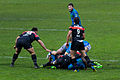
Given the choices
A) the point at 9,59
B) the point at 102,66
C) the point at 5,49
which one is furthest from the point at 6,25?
the point at 102,66

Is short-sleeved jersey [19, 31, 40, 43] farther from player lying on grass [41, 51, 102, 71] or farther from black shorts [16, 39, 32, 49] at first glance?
player lying on grass [41, 51, 102, 71]

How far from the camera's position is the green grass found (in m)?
13.3

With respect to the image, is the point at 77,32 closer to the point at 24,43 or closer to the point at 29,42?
the point at 29,42

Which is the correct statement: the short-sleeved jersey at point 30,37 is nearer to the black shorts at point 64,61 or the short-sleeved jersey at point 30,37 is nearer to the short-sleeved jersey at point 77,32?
the black shorts at point 64,61

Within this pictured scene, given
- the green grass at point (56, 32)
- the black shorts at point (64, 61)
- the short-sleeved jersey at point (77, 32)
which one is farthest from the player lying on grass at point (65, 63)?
the short-sleeved jersey at point (77, 32)

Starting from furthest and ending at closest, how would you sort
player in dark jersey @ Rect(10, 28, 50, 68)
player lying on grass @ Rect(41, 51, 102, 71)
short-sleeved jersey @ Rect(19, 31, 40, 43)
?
Answer: short-sleeved jersey @ Rect(19, 31, 40, 43), player in dark jersey @ Rect(10, 28, 50, 68), player lying on grass @ Rect(41, 51, 102, 71)

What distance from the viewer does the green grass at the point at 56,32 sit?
525 inches

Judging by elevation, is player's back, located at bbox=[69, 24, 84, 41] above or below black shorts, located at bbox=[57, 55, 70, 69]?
above

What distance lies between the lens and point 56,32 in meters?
25.4

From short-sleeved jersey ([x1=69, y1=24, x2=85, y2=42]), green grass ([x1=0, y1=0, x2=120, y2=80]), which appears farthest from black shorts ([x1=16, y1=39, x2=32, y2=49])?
short-sleeved jersey ([x1=69, y1=24, x2=85, y2=42])

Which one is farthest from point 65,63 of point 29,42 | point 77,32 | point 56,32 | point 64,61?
point 56,32

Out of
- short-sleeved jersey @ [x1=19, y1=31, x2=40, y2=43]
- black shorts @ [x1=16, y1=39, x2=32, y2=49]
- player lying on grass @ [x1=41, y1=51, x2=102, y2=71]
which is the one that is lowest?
player lying on grass @ [x1=41, y1=51, x2=102, y2=71]

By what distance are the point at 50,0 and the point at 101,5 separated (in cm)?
758

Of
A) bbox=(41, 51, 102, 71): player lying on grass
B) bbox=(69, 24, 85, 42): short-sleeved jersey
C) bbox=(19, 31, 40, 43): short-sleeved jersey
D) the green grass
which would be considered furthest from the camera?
bbox=(19, 31, 40, 43): short-sleeved jersey
